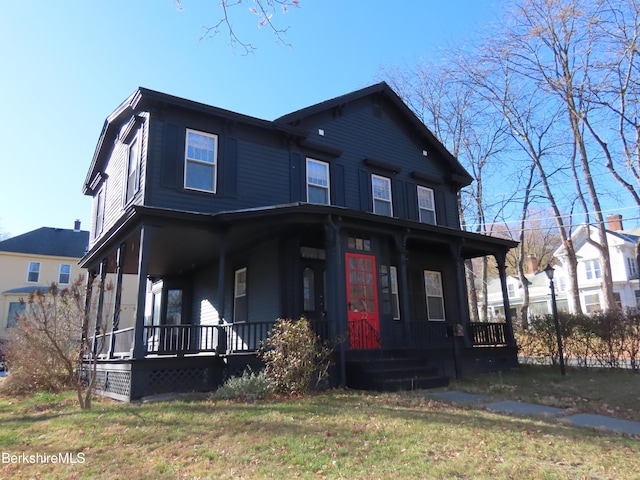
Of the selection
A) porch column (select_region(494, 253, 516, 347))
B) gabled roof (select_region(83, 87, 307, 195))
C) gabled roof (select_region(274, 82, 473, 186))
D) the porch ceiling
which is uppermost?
gabled roof (select_region(274, 82, 473, 186))

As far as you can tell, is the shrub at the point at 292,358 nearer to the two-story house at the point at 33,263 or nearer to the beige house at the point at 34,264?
the beige house at the point at 34,264

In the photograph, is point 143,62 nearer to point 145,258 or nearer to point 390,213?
point 145,258

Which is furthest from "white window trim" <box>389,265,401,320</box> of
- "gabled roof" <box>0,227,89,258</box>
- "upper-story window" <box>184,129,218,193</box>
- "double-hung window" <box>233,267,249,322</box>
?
"gabled roof" <box>0,227,89,258</box>

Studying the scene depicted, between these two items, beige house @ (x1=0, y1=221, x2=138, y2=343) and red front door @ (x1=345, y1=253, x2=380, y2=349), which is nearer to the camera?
red front door @ (x1=345, y1=253, x2=380, y2=349)

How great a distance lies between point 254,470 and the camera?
13.6 ft

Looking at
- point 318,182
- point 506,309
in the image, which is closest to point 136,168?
point 318,182

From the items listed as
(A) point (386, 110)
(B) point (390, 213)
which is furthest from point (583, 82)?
(B) point (390, 213)

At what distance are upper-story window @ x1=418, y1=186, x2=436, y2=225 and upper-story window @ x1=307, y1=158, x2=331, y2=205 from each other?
3.65 meters

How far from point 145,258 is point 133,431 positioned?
13.6 feet

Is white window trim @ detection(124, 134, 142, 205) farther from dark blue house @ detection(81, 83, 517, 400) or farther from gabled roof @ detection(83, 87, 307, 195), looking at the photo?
gabled roof @ detection(83, 87, 307, 195)

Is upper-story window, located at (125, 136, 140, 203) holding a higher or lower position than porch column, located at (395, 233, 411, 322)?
higher

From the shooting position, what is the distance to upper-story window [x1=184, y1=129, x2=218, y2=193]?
10664 millimetres

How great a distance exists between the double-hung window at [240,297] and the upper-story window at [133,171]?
11.2 feet

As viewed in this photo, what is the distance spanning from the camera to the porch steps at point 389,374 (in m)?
8.61
